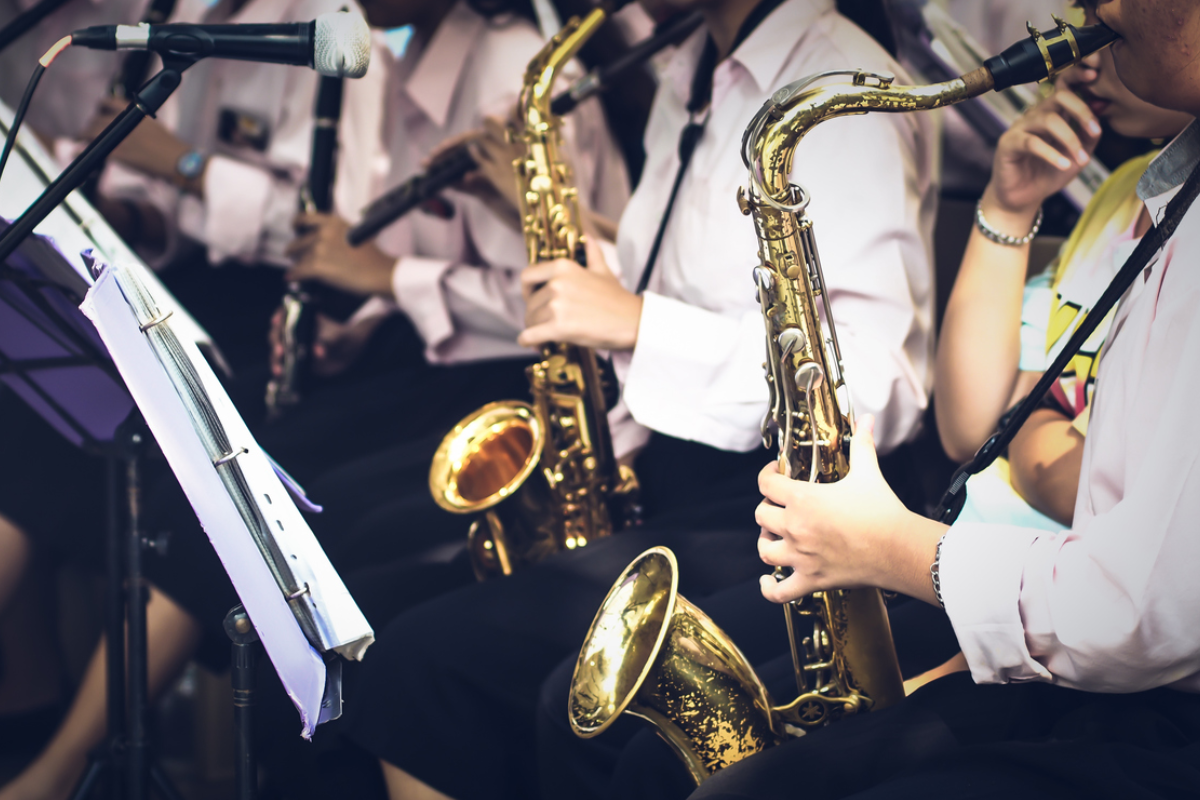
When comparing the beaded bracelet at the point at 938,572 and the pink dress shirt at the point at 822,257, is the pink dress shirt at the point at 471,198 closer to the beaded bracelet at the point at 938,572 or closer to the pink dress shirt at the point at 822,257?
the pink dress shirt at the point at 822,257

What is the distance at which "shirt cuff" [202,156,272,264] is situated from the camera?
215cm

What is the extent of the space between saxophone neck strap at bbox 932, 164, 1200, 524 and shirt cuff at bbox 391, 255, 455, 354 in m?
1.13

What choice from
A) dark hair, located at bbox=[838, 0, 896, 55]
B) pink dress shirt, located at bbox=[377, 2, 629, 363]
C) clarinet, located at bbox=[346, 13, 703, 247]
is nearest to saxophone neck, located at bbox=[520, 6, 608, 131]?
clarinet, located at bbox=[346, 13, 703, 247]

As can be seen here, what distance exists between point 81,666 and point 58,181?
1689mm

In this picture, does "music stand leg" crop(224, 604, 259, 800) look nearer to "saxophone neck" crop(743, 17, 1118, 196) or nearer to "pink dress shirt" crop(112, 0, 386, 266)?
"saxophone neck" crop(743, 17, 1118, 196)

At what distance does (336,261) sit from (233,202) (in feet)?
1.29

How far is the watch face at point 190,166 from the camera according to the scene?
7.09 feet

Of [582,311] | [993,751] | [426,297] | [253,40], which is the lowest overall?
[993,751]

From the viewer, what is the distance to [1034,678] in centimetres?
76

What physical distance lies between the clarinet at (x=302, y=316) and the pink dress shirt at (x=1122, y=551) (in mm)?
1510

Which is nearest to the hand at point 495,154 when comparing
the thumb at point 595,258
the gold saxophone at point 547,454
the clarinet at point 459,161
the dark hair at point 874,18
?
the clarinet at point 459,161

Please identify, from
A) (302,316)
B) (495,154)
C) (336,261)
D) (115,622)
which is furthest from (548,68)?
(115,622)

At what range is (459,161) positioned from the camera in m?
1.72

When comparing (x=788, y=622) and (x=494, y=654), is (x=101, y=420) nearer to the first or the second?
(x=494, y=654)
